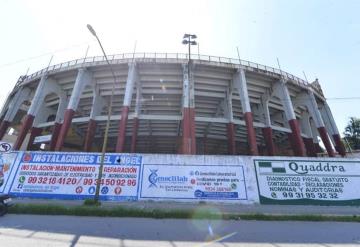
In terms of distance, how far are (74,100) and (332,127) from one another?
30.3m

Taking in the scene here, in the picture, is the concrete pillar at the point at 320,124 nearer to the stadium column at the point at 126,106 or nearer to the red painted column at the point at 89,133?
the stadium column at the point at 126,106

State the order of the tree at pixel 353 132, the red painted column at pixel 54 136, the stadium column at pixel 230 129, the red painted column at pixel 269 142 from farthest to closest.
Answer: the tree at pixel 353 132
the red painted column at pixel 54 136
the red painted column at pixel 269 142
the stadium column at pixel 230 129

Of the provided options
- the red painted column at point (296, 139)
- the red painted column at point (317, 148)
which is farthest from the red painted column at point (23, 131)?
the red painted column at point (317, 148)

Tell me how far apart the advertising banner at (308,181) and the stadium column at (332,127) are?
1790 cm

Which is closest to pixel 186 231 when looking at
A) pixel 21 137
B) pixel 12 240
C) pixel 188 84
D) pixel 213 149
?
pixel 12 240

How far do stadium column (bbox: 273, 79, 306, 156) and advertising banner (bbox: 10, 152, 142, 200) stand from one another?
17349 mm

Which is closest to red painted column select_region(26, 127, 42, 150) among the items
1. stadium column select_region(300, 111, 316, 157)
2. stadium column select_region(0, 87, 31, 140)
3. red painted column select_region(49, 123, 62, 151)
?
red painted column select_region(49, 123, 62, 151)

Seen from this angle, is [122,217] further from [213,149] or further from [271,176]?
[213,149]

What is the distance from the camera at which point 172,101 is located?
26703mm

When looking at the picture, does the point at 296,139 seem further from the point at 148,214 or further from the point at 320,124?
the point at 148,214

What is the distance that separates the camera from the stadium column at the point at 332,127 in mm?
27486

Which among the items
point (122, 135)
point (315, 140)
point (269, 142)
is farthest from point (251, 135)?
point (315, 140)

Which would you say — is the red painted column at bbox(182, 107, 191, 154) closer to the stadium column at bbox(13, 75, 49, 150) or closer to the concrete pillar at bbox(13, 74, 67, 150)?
the concrete pillar at bbox(13, 74, 67, 150)

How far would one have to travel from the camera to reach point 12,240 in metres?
5.21
